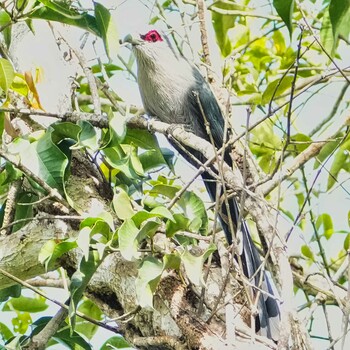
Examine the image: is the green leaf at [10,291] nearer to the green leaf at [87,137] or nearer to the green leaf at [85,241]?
the green leaf at [87,137]

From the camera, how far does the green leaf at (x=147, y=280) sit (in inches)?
76.0

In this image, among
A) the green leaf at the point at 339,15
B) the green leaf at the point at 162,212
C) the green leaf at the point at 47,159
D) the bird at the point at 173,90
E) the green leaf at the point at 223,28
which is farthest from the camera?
the bird at the point at 173,90

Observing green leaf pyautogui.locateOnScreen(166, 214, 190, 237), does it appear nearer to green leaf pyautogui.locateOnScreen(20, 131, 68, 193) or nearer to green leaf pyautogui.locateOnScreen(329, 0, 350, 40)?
green leaf pyautogui.locateOnScreen(20, 131, 68, 193)

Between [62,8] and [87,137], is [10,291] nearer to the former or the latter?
[87,137]

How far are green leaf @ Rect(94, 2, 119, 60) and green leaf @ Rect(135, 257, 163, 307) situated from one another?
2.16ft

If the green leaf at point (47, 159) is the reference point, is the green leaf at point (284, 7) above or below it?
above

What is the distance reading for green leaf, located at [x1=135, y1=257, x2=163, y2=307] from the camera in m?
1.93

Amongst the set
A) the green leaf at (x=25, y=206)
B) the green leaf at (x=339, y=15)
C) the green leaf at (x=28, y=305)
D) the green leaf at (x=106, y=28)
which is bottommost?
the green leaf at (x=28, y=305)

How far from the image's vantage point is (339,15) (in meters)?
1.90

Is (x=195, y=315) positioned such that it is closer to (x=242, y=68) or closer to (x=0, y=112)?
(x=0, y=112)

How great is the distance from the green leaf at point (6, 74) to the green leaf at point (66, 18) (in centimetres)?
16

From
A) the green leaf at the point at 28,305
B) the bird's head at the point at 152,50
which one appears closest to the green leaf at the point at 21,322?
the green leaf at the point at 28,305

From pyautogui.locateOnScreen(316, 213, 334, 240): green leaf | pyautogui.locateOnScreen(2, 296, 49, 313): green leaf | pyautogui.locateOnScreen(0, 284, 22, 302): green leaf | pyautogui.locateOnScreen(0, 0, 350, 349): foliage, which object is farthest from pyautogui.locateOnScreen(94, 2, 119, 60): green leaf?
pyautogui.locateOnScreen(316, 213, 334, 240): green leaf

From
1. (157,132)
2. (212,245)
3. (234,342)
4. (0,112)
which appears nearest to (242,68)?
(157,132)
